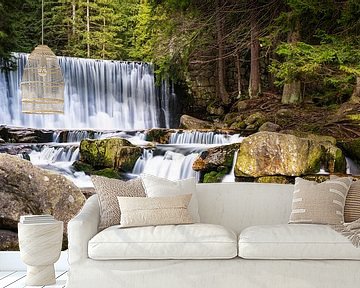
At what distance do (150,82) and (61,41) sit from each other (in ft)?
2.82

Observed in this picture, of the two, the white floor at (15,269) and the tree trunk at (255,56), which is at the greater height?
the tree trunk at (255,56)

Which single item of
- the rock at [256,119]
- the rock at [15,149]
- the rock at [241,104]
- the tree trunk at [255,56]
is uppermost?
the tree trunk at [255,56]

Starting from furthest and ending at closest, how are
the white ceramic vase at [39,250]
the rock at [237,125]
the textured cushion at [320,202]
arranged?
the rock at [237,125] < the white ceramic vase at [39,250] < the textured cushion at [320,202]

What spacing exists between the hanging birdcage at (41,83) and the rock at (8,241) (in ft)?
3.37

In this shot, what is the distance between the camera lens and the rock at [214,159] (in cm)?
487

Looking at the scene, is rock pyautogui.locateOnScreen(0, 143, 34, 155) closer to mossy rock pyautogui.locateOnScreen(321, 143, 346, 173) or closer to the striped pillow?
mossy rock pyautogui.locateOnScreen(321, 143, 346, 173)

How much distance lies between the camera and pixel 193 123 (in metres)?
5.06

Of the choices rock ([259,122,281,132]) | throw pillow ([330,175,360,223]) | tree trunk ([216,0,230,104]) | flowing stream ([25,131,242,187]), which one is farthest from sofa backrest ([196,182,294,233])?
tree trunk ([216,0,230,104])

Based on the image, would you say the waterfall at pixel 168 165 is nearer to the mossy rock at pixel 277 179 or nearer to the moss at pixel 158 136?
the moss at pixel 158 136

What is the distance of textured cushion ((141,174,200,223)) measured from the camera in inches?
143

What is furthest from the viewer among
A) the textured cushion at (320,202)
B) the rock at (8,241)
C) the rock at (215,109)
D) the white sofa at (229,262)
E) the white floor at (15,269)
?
the rock at (215,109)

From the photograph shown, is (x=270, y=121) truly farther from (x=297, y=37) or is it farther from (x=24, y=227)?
(x=24, y=227)

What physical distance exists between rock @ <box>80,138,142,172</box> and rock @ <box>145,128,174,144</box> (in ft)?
0.51

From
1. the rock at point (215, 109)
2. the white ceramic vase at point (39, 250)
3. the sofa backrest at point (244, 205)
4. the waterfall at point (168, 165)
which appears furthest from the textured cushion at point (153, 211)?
the rock at point (215, 109)
